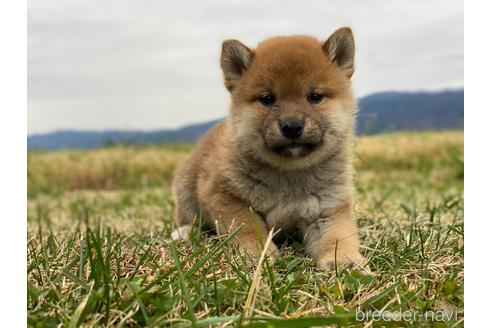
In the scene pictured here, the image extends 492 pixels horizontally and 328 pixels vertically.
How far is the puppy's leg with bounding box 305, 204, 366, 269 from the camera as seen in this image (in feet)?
10.4

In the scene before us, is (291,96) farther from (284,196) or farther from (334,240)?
(334,240)

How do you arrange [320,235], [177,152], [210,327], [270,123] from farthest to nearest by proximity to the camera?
[177,152] → [320,235] → [270,123] → [210,327]

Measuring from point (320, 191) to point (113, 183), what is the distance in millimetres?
7447

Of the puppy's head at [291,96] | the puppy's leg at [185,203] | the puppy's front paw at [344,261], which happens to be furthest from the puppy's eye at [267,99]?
the puppy's leg at [185,203]

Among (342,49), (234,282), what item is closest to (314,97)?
(342,49)

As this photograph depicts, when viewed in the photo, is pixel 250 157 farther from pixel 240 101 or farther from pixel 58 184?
pixel 58 184

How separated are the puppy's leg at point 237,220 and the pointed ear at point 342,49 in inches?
42.2

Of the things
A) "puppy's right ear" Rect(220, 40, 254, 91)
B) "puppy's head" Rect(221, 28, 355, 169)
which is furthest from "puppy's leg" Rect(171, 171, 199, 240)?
"puppy's right ear" Rect(220, 40, 254, 91)

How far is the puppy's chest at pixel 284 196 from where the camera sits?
357 cm

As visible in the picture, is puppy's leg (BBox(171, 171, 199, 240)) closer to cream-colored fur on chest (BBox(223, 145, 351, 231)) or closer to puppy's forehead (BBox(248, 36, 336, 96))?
cream-colored fur on chest (BBox(223, 145, 351, 231))

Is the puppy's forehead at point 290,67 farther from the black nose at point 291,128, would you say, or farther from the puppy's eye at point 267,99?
the black nose at point 291,128

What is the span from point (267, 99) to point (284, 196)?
0.61 metres

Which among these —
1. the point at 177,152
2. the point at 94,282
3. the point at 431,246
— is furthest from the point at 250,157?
the point at 177,152

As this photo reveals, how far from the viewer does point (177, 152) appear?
39.9 feet
